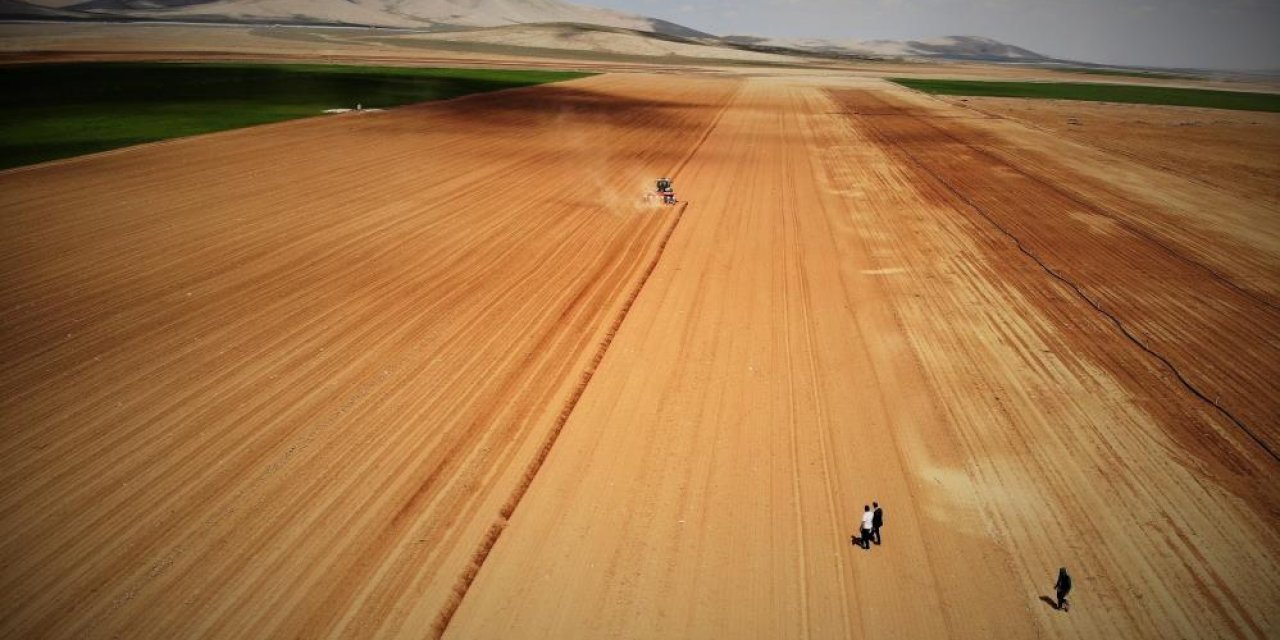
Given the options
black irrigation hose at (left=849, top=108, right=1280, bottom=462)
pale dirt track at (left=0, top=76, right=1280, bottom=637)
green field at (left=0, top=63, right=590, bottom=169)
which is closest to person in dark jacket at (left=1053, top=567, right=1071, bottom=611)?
pale dirt track at (left=0, top=76, right=1280, bottom=637)

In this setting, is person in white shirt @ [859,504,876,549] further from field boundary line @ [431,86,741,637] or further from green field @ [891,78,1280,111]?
green field @ [891,78,1280,111]

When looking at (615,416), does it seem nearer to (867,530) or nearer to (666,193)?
(867,530)

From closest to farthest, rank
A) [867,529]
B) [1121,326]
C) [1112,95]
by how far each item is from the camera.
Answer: [867,529] < [1121,326] < [1112,95]

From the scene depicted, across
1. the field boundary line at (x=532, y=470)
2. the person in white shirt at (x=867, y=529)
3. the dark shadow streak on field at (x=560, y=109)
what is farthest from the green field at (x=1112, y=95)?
the person in white shirt at (x=867, y=529)

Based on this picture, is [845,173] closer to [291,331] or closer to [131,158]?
[291,331]

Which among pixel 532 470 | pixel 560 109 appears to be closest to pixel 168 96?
pixel 560 109
